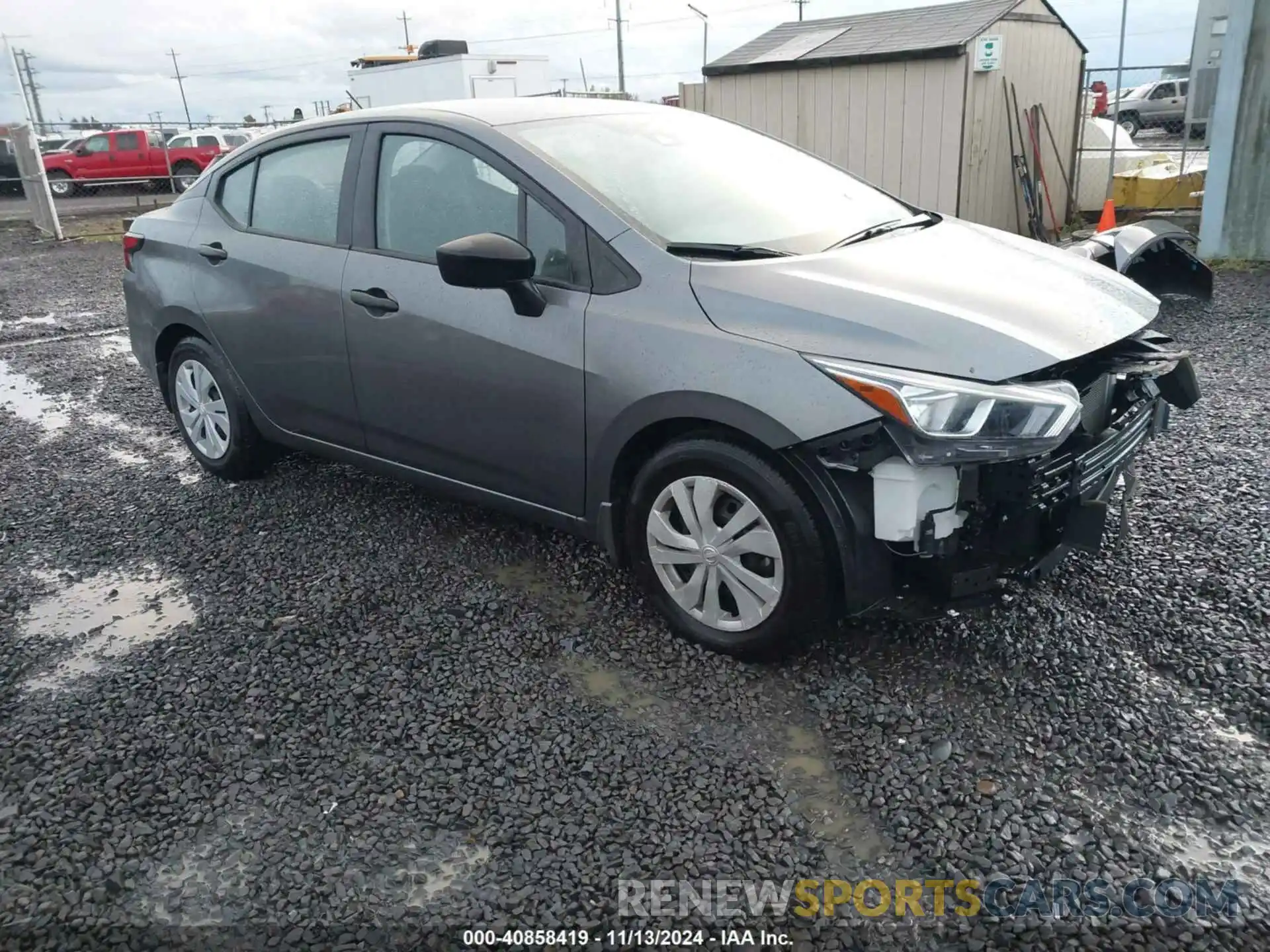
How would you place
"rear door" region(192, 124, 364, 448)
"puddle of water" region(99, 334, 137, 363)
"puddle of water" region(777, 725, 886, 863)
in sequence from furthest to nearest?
"puddle of water" region(99, 334, 137, 363) < "rear door" region(192, 124, 364, 448) < "puddle of water" region(777, 725, 886, 863)

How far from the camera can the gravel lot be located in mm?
2242

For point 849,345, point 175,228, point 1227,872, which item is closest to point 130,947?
point 849,345

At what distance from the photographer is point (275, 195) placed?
4.16 m

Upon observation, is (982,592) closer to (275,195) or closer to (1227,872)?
(1227,872)

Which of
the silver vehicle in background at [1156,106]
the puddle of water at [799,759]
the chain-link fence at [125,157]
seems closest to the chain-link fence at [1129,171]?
the puddle of water at [799,759]

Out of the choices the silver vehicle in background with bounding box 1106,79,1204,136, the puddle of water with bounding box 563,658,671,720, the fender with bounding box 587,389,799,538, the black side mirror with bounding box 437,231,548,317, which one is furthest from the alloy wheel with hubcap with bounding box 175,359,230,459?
the silver vehicle in background with bounding box 1106,79,1204,136

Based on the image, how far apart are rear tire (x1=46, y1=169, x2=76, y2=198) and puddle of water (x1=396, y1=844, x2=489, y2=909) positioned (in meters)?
27.2

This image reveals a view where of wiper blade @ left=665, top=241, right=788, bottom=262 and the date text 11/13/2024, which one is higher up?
wiper blade @ left=665, top=241, right=788, bottom=262

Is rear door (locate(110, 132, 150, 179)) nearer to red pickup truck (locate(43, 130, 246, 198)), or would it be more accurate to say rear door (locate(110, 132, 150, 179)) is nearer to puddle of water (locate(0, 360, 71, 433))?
red pickup truck (locate(43, 130, 246, 198))

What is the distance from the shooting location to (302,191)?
4.05 metres

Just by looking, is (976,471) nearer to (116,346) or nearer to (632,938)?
(632,938)

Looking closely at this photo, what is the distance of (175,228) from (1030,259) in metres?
3.69

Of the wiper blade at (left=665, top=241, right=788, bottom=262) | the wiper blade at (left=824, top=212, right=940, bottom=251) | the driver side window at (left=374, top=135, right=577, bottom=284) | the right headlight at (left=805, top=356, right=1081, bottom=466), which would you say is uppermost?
the driver side window at (left=374, top=135, right=577, bottom=284)

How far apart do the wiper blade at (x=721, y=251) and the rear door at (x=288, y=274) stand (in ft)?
4.62
